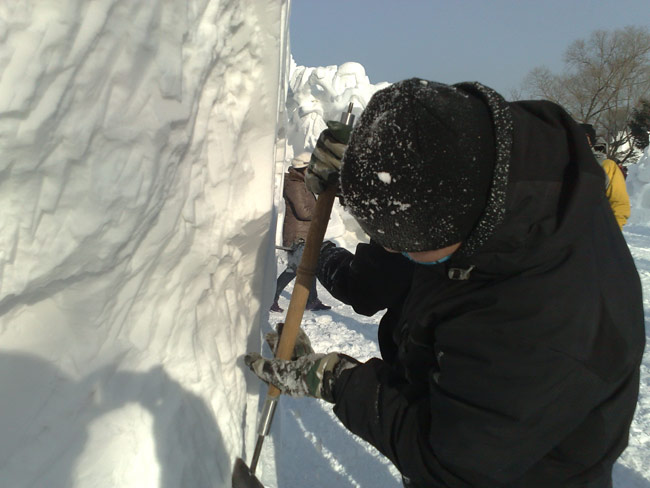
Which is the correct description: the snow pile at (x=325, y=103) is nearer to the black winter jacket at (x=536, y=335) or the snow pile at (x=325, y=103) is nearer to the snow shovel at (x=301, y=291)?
the snow shovel at (x=301, y=291)

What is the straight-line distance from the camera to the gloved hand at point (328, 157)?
1416mm

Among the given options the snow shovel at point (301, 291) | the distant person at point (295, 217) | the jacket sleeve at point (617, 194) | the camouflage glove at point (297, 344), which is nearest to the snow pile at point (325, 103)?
the distant person at point (295, 217)

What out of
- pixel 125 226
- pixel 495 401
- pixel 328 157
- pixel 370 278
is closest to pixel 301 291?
pixel 370 278

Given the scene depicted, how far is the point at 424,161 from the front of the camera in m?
0.79

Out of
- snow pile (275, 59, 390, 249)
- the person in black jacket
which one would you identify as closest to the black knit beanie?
the person in black jacket

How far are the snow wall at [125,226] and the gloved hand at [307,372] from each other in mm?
197

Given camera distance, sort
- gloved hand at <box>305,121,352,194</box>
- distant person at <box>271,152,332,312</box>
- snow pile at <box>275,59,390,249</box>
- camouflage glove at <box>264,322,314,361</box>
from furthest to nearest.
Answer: snow pile at <box>275,59,390,249</box>
distant person at <box>271,152,332,312</box>
camouflage glove at <box>264,322,314,361</box>
gloved hand at <box>305,121,352,194</box>

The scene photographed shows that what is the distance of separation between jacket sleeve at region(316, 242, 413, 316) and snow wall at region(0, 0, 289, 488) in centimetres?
38

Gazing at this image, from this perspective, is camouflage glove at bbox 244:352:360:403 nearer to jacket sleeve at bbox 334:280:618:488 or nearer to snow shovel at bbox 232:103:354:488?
snow shovel at bbox 232:103:354:488

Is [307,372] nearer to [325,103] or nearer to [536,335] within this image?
[536,335]

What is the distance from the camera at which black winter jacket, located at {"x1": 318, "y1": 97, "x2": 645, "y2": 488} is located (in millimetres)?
826

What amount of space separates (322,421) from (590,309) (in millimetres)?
2141

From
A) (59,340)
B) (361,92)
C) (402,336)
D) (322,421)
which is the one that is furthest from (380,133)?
(361,92)

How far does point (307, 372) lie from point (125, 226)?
67cm
